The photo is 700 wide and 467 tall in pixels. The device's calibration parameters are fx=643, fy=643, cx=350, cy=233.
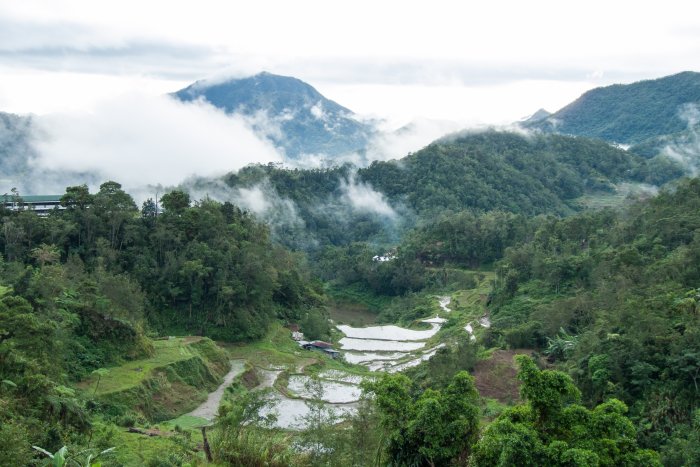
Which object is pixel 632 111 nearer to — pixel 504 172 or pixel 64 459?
pixel 504 172

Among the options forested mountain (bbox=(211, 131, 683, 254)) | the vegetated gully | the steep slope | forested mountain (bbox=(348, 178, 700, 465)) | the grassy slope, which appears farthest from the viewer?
the steep slope

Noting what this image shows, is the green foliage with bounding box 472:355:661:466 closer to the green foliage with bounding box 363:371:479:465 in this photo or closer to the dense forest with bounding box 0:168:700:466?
the dense forest with bounding box 0:168:700:466

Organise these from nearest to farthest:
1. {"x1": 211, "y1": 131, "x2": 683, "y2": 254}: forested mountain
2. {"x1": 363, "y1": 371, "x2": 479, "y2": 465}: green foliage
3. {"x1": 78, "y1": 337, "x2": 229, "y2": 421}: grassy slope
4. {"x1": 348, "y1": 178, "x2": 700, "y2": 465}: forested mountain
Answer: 1. {"x1": 363, "y1": 371, "x2": 479, "y2": 465}: green foliage
2. {"x1": 348, "y1": 178, "x2": 700, "y2": 465}: forested mountain
3. {"x1": 78, "y1": 337, "x2": 229, "y2": 421}: grassy slope
4. {"x1": 211, "y1": 131, "x2": 683, "y2": 254}: forested mountain

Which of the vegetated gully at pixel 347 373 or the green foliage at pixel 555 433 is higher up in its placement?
the green foliage at pixel 555 433

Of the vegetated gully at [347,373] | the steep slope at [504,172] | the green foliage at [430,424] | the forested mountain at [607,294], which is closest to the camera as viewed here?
the green foliage at [430,424]

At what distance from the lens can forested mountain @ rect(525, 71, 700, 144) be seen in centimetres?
13188

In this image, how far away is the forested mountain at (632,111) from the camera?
13188cm

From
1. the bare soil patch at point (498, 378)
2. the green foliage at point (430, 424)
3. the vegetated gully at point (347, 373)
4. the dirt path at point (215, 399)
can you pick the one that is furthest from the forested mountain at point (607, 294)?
the dirt path at point (215, 399)

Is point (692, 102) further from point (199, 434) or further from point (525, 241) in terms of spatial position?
point (199, 434)

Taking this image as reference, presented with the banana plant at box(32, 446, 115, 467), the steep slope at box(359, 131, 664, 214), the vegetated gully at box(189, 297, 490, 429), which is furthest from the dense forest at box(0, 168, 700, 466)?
the steep slope at box(359, 131, 664, 214)

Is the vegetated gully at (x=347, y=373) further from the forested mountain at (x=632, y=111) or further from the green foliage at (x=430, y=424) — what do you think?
the forested mountain at (x=632, y=111)

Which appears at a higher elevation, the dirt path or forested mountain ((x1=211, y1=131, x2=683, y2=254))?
forested mountain ((x1=211, y1=131, x2=683, y2=254))

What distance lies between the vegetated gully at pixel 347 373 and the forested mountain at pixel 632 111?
10095 cm

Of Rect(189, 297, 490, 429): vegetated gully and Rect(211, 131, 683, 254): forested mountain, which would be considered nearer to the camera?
Rect(189, 297, 490, 429): vegetated gully
